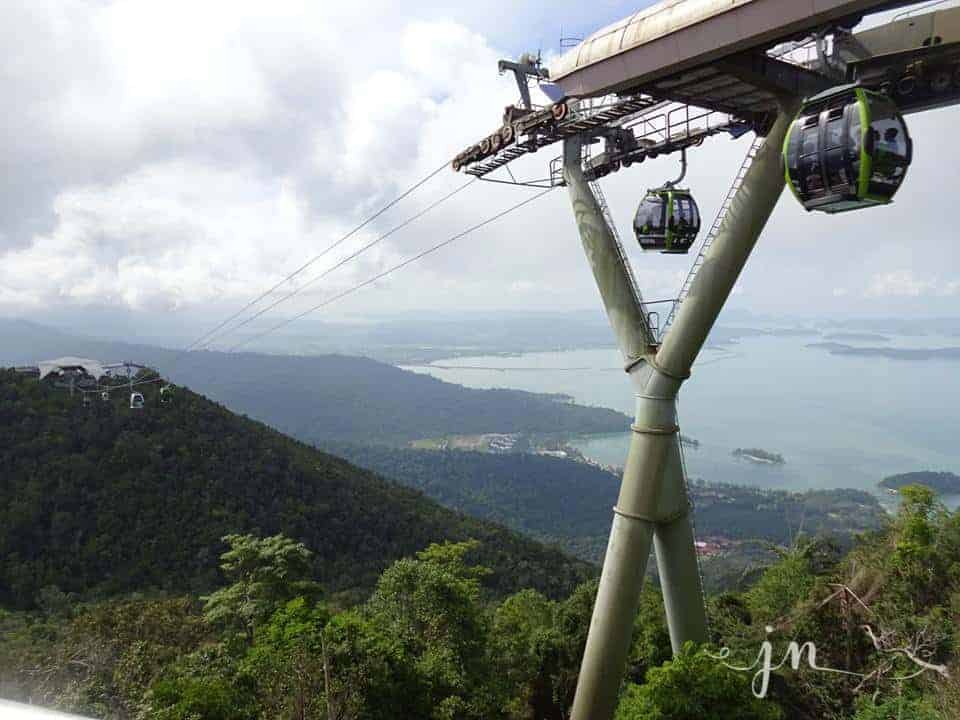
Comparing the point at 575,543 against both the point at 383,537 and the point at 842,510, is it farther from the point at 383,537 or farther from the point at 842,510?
the point at 383,537

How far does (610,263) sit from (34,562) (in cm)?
2518

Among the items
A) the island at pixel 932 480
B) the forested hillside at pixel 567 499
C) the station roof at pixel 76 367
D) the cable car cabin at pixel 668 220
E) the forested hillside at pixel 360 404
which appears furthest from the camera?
the forested hillside at pixel 360 404

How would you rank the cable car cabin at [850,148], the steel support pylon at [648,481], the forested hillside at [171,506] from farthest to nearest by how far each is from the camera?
the forested hillside at [171,506], the steel support pylon at [648,481], the cable car cabin at [850,148]

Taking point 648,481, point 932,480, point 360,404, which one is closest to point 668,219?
point 648,481

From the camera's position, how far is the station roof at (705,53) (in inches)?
167

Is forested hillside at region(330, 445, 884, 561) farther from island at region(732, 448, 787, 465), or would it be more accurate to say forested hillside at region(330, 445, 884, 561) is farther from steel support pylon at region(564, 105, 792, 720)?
steel support pylon at region(564, 105, 792, 720)

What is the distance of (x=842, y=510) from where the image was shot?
77.4 metres

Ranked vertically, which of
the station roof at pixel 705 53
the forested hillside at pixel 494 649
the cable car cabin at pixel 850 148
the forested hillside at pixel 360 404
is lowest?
the forested hillside at pixel 360 404

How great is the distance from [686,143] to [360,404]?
168 m

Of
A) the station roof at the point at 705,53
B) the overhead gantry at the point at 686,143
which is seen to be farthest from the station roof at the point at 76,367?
the station roof at the point at 705,53

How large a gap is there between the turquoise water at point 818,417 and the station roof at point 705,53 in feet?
285

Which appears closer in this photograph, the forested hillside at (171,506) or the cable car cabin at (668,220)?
the cable car cabin at (668,220)

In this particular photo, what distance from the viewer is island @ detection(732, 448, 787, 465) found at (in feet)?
375

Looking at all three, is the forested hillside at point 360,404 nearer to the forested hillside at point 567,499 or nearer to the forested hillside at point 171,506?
the forested hillside at point 567,499
